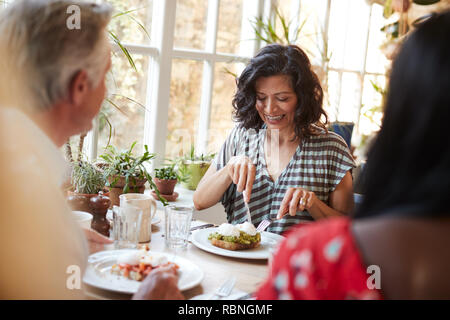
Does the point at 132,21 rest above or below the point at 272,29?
below

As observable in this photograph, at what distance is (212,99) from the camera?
3.78 m

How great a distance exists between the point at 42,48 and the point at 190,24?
8.20 feet

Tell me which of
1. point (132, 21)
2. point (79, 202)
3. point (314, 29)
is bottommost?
point (79, 202)

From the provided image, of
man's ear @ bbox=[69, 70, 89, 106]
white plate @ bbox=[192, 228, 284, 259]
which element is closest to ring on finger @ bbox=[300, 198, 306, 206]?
white plate @ bbox=[192, 228, 284, 259]

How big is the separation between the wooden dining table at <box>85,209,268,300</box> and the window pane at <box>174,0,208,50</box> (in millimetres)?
1966

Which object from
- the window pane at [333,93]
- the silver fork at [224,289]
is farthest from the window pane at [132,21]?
the window pane at [333,93]

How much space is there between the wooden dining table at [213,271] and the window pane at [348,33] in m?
3.59

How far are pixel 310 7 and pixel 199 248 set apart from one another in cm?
333

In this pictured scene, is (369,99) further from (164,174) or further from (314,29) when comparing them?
(164,174)

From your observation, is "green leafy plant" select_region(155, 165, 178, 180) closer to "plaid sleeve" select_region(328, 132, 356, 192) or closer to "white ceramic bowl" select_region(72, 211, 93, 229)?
"plaid sleeve" select_region(328, 132, 356, 192)

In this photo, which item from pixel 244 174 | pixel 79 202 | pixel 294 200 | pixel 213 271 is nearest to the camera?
pixel 213 271

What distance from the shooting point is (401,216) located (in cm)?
75

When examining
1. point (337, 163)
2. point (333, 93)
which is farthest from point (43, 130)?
point (333, 93)
